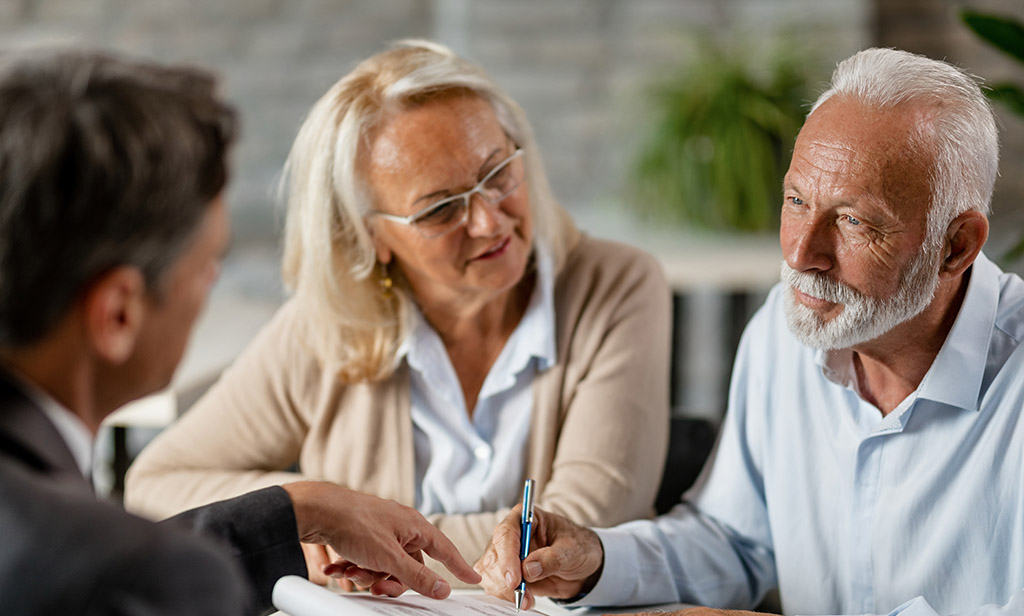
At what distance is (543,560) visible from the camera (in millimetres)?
1288

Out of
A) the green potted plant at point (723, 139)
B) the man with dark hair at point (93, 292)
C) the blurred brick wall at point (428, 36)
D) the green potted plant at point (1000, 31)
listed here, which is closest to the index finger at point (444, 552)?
the man with dark hair at point (93, 292)

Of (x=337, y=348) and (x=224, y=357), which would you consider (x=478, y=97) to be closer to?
(x=337, y=348)

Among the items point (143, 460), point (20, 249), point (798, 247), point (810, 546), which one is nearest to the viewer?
point (20, 249)

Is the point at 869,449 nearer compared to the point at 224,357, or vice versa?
the point at 869,449

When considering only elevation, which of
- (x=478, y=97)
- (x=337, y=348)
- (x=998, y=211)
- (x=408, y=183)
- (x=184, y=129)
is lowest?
(x=998, y=211)

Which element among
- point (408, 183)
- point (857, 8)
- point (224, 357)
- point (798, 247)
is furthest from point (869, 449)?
point (857, 8)

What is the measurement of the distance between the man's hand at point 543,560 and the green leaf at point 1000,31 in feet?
5.62

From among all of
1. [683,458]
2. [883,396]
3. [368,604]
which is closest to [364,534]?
[368,604]

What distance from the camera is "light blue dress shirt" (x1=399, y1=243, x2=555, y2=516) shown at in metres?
1.72

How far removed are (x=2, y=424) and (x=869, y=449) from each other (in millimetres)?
1032

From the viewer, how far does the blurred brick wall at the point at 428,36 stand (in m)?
3.90

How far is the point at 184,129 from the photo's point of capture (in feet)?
2.57

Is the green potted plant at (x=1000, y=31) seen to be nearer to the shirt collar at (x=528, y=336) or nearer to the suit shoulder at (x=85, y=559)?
the shirt collar at (x=528, y=336)

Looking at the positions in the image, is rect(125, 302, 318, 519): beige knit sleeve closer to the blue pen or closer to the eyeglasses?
the eyeglasses
